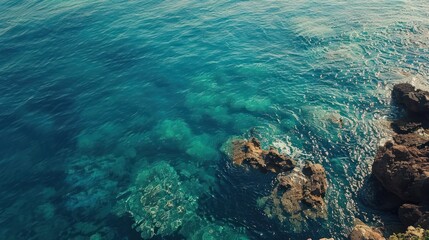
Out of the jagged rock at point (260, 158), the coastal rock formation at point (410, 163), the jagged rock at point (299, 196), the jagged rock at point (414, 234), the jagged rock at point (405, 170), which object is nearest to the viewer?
the jagged rock at point (414, 234)

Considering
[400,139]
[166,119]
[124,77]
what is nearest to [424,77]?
[400,139]

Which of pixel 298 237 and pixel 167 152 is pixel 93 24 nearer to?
pixel 167 152

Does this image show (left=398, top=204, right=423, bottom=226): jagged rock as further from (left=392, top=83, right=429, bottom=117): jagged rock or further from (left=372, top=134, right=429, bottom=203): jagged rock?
(left=392, top=83, right=429, bottom=117): jagged rock

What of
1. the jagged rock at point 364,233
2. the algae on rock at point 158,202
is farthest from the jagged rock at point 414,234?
the algae on rock at point 158,202

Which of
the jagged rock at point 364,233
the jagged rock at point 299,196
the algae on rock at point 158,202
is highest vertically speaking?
the jagged rock at point 364,233

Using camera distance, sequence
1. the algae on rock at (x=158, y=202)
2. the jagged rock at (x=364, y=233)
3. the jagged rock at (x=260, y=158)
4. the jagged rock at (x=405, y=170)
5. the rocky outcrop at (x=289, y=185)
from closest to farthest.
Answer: the jagged rock at (x=364, y=233) → the jagged rock at (x=405, y=170) → the rocky outcrop at (x=289, y=185) → the algae on rock at (x=158, y=202) → the jagged rock at (x=260, y=158)

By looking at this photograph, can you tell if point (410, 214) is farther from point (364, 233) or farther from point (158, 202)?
point (158, 202)

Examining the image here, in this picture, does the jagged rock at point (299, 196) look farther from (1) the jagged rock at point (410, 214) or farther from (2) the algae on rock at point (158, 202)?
(2) the algae on rock at point (158, 202)
